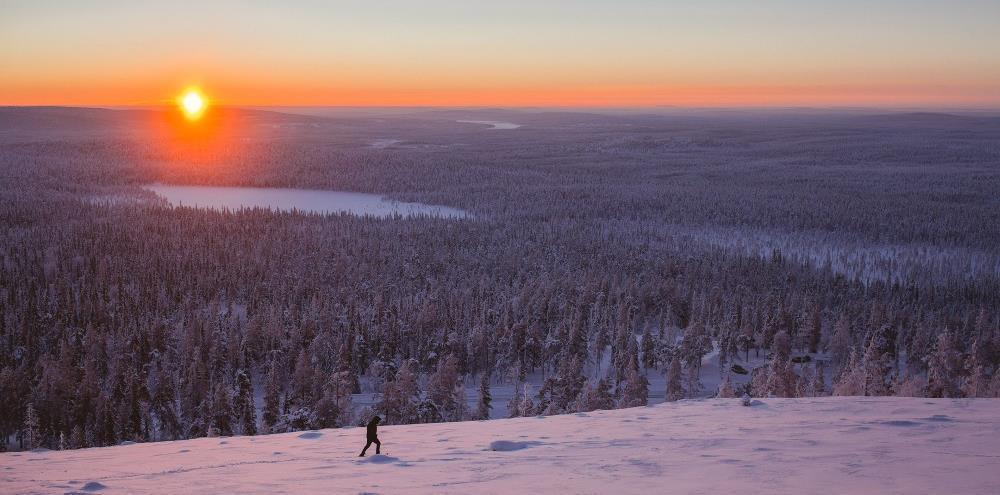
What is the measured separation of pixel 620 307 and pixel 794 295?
621 inches

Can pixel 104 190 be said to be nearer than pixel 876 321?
No

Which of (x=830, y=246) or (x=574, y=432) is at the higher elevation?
(x=574, y=432)

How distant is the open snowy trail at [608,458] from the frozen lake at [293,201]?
9077 cm

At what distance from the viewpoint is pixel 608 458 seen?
499 inches

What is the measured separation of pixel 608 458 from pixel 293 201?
123962mm

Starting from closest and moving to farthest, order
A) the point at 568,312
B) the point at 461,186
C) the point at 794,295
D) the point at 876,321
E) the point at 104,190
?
Answer: the point at 876,321 → the point at 568,312 → the point at 794,295 → the point at 104,190 → the point at 461,186

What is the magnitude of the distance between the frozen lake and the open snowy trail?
298 ft

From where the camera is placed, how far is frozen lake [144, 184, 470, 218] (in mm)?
114562

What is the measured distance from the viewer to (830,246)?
85438 millimetres

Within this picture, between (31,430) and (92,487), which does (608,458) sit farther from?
(31,430)

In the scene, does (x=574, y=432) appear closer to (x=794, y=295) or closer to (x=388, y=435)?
(x=388, y=435)

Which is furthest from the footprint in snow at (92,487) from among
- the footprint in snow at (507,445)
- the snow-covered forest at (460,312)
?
the snow-covered forest at (460,312)

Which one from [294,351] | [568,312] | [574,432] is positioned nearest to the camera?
[574,432]

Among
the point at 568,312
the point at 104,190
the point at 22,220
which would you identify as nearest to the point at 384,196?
the point at 104,190
